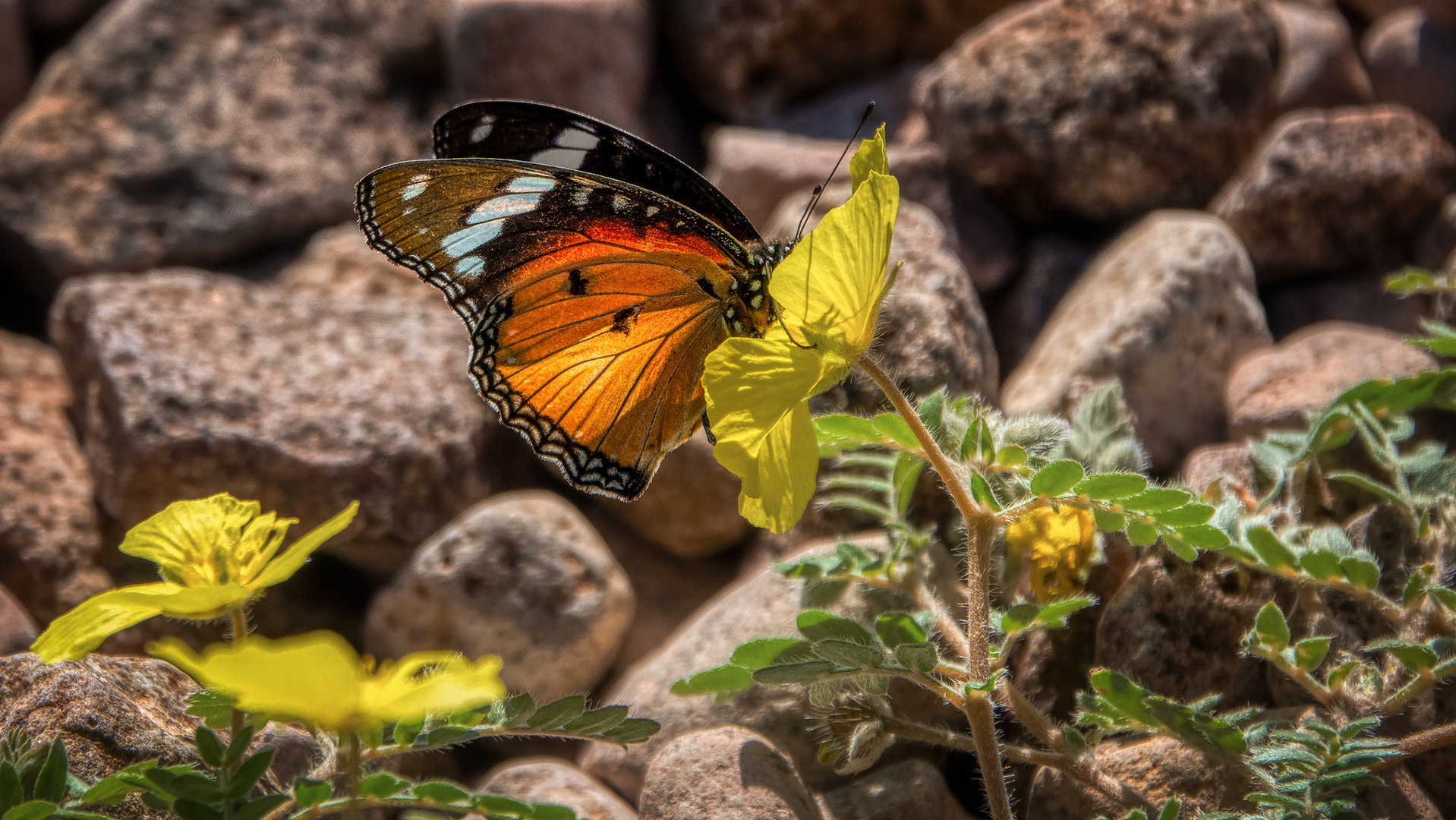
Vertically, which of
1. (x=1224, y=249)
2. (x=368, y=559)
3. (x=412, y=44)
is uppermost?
(x=412, y=44)

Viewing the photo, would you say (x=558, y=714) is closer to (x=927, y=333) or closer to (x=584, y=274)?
(x=584, y=274)

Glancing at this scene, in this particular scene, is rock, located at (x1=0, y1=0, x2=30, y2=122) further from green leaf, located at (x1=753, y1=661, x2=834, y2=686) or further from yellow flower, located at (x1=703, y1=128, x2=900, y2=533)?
green leaf, located at (x1=753, y1=661, x2=834, y2=686)

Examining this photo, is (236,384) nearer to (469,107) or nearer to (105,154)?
(469,107)

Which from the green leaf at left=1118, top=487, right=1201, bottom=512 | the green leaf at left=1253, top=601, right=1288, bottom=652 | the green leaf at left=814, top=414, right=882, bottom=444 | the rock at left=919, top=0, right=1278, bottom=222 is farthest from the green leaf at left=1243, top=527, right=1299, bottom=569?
the rock at left=919, top=0, right=1278, bottom=222

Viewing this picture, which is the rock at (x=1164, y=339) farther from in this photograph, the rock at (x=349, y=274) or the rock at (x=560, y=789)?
the rock at (x=349, y=274)

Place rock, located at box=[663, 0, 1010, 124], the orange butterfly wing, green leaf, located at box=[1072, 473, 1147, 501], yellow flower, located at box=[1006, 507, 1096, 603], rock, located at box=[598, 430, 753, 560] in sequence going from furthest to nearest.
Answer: rock, located at box=[663, 0, 1010, 124], rock, located at box=[598, 430, 753, 560], the orange butterfly wing, yellow flower, located at box=[1006, 507, 1096, 603], green leaf, located at box=[1072, 473, 1147, 501]

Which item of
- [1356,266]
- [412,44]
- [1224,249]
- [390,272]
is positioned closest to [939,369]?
[1224,249]

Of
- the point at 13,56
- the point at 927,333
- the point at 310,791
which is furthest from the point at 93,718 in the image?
the point at 13,56
